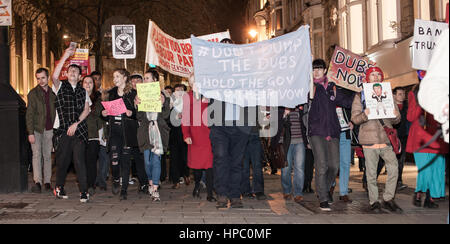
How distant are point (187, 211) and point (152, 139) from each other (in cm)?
196

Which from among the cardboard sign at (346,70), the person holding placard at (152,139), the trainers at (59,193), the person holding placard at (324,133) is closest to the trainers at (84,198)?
the trainers at (59,193)

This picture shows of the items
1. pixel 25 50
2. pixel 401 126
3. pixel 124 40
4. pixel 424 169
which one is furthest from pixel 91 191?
pixel 25 50

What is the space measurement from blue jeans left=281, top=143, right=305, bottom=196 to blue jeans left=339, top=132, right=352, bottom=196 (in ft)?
1.95

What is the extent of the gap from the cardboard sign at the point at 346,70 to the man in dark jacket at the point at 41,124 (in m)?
4.91

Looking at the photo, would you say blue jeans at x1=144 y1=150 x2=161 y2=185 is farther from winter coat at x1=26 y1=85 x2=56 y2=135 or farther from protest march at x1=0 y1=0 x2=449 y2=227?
winter coat at x1=26 y1=85 x2=56 y2=135

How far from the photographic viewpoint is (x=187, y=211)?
7.64 meters

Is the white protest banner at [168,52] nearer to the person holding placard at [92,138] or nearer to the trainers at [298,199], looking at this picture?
the person holding placard at [92,138]

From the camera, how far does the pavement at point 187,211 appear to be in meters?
6.77

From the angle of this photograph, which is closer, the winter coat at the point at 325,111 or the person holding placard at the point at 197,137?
the winter coat at the point at 325,111

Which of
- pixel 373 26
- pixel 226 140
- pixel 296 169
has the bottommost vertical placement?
pixel 296 169

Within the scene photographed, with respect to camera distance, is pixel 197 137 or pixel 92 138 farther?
pixel 92 138

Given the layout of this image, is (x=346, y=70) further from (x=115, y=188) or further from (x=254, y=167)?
(x=115, y=188)

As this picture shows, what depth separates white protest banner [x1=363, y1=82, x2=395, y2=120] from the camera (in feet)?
25.2

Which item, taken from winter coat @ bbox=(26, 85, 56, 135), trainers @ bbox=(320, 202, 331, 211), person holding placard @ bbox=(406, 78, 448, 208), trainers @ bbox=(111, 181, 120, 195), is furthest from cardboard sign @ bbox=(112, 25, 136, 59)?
person holding placard @ bbox=(406, 78, 448, 208)
